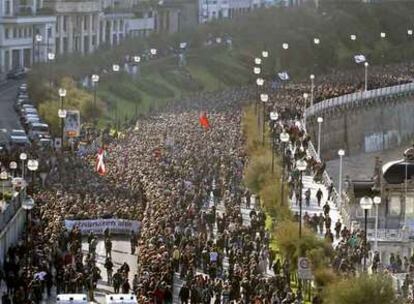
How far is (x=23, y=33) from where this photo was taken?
10612 cm

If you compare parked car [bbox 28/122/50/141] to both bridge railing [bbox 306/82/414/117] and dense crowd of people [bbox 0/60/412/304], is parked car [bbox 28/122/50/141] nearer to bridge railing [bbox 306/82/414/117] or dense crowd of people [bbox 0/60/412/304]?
dense crowd of people [bbox 0/60/412/304]

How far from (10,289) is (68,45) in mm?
70357

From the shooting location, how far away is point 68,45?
364ft

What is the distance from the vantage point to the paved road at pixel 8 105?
75000 millimetres

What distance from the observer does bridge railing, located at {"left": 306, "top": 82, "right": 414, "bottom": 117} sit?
286 feet

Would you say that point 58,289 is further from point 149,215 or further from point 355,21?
point 355,21

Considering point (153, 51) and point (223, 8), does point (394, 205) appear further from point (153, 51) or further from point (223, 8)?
point (223, 8)

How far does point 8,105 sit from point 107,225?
34.5 meters

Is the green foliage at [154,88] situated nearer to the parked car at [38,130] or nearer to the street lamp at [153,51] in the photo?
the street lamp at [153,51]

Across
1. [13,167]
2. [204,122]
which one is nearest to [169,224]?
[13,167]

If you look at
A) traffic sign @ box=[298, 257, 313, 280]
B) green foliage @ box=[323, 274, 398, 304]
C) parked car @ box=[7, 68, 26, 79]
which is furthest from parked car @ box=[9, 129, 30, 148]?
parked car @ box=[7, 68, 26, 79]

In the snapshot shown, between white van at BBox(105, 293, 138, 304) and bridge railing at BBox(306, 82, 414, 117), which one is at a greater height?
bridge railing at BBox(306, 82, 414, 117)

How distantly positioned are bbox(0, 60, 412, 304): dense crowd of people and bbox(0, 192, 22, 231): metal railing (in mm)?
544

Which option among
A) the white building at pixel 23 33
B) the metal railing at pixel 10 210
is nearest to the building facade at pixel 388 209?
the metal railing at pixel 10 210
